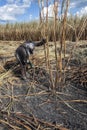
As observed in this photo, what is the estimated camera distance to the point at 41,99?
2961 mm

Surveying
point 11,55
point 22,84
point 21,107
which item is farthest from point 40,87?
point 11,55

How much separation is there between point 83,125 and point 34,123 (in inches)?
16.0

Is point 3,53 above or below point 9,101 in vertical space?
above

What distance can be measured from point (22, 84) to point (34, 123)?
678 millimetres

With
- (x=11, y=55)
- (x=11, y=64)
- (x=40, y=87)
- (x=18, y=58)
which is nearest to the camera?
(x=40, y=87)

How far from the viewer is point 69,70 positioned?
135 inches

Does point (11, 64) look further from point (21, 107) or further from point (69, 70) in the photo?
point (21, 107)

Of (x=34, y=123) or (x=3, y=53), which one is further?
(x=3, y=53)

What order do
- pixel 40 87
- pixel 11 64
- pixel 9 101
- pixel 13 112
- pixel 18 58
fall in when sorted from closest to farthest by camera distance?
pixel 13 112, pixel 9 101, pixel 40 87, pixel 18 58, pixel 11 64

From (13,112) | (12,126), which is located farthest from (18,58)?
(12,126)

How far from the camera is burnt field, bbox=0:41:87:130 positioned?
2.62 metres

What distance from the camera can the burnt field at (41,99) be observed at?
103 inches

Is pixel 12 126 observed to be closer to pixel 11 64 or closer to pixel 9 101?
pixel 9 101

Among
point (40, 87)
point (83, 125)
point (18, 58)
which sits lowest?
point (83, 125)
